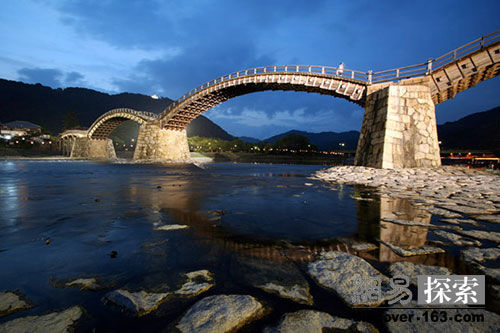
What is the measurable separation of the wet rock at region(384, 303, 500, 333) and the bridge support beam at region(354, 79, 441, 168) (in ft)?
46.8

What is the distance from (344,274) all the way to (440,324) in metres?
0.72

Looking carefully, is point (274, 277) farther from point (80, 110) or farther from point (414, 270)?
point (80, 110)

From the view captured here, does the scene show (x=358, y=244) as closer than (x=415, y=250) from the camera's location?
No

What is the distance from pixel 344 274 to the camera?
205 centimetres

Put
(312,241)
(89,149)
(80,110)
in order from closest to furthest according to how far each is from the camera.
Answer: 1. (312,241)
2. (89,149)
3. (80,110)

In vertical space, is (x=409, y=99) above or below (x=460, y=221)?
above

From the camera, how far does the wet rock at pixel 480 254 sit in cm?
235

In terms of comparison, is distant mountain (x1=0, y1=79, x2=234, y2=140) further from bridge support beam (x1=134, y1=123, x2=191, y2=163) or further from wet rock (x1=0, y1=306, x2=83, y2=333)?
wet rock (x1=0, y1=306, x2=83, y2=333)

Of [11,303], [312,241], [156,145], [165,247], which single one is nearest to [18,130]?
[156,145]

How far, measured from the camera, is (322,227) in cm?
365

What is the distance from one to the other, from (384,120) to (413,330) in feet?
54.1

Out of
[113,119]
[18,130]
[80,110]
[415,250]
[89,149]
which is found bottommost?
[415,250]

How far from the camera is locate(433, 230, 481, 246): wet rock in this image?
2812 mm

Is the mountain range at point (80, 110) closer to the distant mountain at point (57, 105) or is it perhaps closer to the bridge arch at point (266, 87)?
the distant mountain at point (57, 105)
